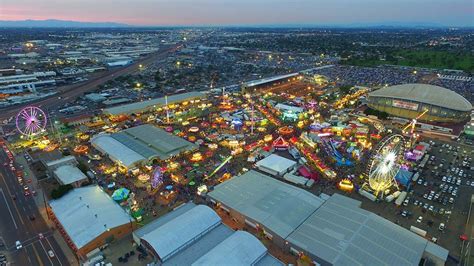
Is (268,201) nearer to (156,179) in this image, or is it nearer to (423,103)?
(156,179)

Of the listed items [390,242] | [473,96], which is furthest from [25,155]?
[473,96]

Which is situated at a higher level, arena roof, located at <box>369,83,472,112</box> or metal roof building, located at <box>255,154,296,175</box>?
arena roof, located at <box>369,83,472,112</box>

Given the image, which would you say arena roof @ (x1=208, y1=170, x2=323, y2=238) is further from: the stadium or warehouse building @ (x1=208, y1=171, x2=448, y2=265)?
the stadium

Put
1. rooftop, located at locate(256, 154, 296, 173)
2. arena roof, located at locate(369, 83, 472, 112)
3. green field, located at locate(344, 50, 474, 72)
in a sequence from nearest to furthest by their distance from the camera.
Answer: rooftop, located at locate(256, 154, 296, 173) < arena roof, located at locate(369, 83, 472, 112) < green field, located at locate(344, 50, 474, 72)

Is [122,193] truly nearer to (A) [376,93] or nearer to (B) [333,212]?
(B) [333,212]

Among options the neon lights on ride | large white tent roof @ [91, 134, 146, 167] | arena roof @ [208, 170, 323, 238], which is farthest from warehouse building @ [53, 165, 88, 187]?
arena roof @ [208, 170, 323, 238]

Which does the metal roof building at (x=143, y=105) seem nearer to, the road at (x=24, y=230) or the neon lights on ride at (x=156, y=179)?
the road at (x=24, y=230)
